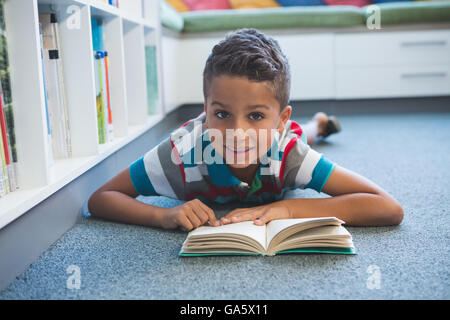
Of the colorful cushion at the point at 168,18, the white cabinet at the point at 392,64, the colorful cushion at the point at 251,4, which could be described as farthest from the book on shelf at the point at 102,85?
the colorful cushion at the point at 251,4

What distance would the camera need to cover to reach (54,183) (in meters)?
0.90

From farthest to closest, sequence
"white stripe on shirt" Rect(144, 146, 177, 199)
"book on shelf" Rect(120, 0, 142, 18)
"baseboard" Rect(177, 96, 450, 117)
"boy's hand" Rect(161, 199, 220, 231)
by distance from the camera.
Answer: "baseboard" Rect(177, 96, 450, 117)
"book on shelf" Rect(120, 0, 142, 18)
"white stripe on shirt" Rect(144, 146, 177, 199)
"boy's hand" Rect(161, 199, 220, 231)

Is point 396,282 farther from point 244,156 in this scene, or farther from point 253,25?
point 253,25

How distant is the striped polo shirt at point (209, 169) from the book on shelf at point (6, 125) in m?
0.26

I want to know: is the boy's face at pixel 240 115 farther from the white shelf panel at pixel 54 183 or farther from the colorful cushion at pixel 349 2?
the colorful cushion at pixel 349 2

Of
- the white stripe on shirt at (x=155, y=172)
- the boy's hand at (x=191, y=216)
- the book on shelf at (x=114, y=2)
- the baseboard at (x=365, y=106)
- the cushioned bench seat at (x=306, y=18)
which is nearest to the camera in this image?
the boy's hand at (x=191, y=216)

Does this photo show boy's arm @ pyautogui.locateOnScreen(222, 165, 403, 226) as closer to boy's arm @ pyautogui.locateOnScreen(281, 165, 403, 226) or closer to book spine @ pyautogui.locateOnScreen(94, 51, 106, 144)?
boy's arm @ pyautogui.locateOnScreen(281, 165, 403, 226)

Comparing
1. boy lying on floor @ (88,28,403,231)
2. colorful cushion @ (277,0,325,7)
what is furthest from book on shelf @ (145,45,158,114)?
colorful cushion @ (277,0,325,7)

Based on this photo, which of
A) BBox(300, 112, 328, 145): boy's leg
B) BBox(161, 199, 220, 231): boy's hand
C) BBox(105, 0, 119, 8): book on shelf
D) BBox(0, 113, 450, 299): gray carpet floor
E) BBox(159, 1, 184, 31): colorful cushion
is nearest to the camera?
BBox(0, 113, 450, 299): gray carpet floor

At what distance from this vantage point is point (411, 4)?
2.58m

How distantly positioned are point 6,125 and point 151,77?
111 cm

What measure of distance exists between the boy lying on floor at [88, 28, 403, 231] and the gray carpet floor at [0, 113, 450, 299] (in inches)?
1.8

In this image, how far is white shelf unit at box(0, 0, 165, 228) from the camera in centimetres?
82

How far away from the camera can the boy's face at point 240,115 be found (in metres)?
0.88
